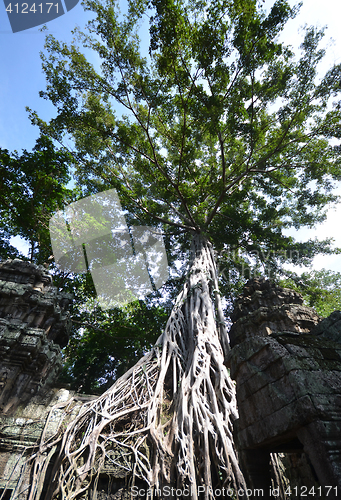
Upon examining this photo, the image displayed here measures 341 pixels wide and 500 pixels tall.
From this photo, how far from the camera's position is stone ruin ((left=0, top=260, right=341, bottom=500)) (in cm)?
143

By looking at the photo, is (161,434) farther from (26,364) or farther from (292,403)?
(26,364)

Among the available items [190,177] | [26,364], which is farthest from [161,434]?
[190,177]

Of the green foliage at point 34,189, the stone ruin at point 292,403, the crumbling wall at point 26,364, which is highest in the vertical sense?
the green foliage at point 34,189

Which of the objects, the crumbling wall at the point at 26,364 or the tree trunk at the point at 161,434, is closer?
the tree trunk at the point at 161,434

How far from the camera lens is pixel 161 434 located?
3.02 metres

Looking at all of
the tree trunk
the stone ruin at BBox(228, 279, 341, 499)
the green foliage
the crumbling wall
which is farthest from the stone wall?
the stone ruin at BBox(228, 279, 341, 499)

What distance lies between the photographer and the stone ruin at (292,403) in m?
1.34

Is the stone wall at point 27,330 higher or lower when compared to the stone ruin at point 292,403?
higher

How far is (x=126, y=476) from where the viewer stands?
110 inches

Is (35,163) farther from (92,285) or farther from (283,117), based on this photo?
(283,117)

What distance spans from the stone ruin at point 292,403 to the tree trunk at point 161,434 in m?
1.06

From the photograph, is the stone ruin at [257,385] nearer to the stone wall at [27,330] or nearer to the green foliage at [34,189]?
the stone wall at [27,330]

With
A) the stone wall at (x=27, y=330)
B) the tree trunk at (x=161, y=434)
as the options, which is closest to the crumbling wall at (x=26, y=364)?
the stone wall at (x=27, y=330)

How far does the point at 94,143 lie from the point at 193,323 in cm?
565
